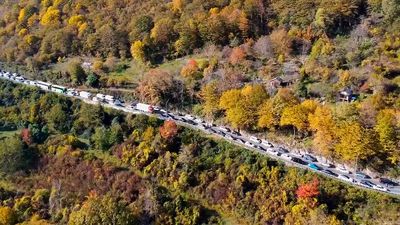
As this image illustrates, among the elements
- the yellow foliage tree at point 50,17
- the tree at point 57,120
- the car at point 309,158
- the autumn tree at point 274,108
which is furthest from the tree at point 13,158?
the yellow foliage tree at point 50,17

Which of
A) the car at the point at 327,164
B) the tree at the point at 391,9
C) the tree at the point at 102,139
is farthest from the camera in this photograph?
the tree at the point at 391,9

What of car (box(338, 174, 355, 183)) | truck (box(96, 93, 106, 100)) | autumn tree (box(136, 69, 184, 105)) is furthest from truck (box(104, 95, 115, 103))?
car (box(338, 174, 355, 183))

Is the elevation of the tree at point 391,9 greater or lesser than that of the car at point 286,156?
greater

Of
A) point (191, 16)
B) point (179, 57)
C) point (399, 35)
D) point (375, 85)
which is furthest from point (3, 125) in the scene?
point (399, 35)

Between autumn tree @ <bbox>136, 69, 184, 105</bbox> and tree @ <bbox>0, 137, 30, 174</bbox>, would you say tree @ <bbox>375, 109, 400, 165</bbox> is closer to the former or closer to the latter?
autumn tree @ <bbox>136, 69, 184, 105</bbox>

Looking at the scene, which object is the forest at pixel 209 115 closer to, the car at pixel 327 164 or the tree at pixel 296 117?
the tree at pixel 296 117

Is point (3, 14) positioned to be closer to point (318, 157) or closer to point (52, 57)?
point (52, 57)

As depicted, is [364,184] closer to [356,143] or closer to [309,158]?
[356,143]
